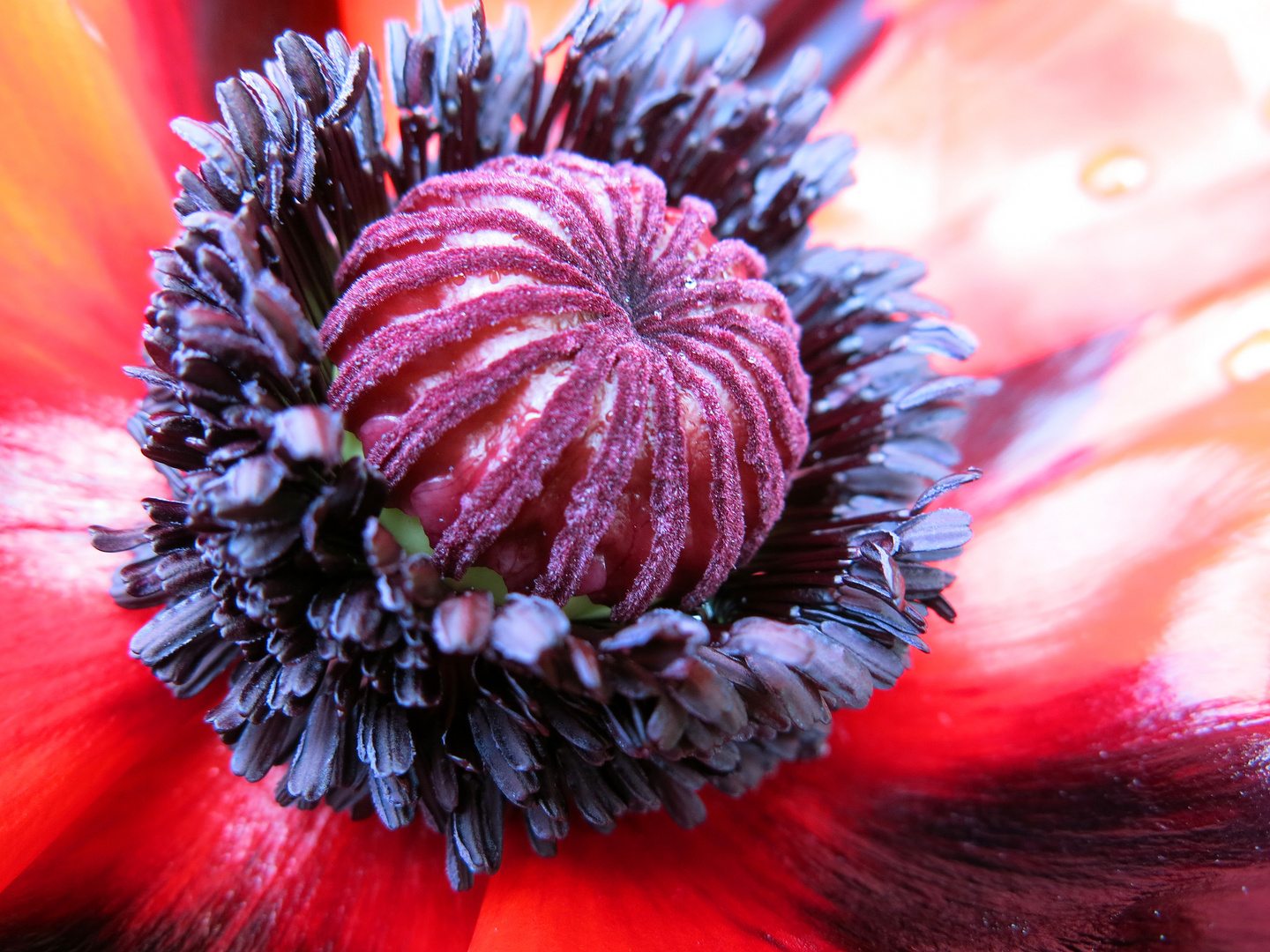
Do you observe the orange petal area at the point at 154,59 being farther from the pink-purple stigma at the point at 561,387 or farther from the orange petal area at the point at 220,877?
the orange petal area at the point at 220,877

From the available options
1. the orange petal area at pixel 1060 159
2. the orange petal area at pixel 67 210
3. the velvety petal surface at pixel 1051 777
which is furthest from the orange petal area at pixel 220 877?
the orange petal area at pixel 1060 159

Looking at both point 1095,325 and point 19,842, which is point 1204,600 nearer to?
point 1095,325

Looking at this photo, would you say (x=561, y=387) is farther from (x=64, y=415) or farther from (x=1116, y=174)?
(x=1116, y=174)

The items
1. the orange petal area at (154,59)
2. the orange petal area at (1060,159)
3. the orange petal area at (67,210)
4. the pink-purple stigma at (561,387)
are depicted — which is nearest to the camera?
the pink-purple stigma at (561,387)

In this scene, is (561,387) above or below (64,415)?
above

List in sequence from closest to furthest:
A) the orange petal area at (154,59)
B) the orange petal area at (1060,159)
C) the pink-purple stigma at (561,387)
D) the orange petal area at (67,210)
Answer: the pink-purple stigma at (561,387) → the orange petal area at (67,210) → the orange petal area at (154,59) → the orange petal area at (1060,159)

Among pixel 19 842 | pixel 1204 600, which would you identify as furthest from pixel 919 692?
pixel 19 842

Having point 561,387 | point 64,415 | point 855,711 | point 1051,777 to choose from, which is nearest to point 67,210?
point 64,415
